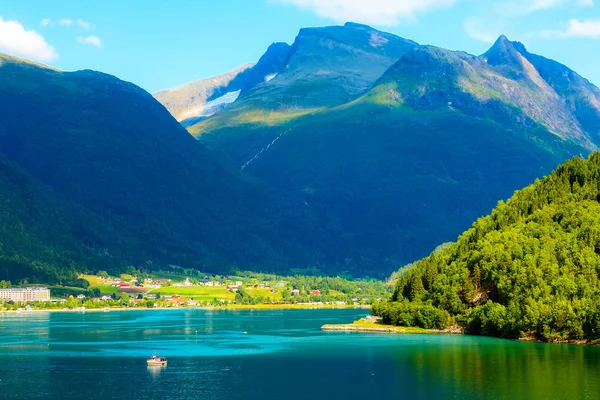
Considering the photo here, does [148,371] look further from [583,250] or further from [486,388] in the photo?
[583,250]

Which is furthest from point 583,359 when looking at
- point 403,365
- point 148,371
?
point 148,371

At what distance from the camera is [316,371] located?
14862 cm

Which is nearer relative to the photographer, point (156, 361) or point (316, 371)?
point (316, 371)

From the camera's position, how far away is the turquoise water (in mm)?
128500

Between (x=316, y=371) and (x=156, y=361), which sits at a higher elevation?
(x=156, y=361)

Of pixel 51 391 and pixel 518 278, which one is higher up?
pixel 518 278

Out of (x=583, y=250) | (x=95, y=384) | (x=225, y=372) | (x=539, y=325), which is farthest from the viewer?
(x=583, y=250)

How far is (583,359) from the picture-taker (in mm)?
154000

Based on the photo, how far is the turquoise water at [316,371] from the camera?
422 feet

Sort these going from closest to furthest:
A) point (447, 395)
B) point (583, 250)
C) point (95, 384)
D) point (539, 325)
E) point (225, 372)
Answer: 1. point (447, 395)
2. point (95, 384)
3. point (225, 372)
4. point (539, 325)
5. point (583, 250)

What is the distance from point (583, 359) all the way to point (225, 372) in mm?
51903

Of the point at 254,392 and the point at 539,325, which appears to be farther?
the point at 539,325

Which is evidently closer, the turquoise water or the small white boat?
the turquoise water

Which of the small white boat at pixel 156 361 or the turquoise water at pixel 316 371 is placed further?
the small white boat at pixel 156 361
